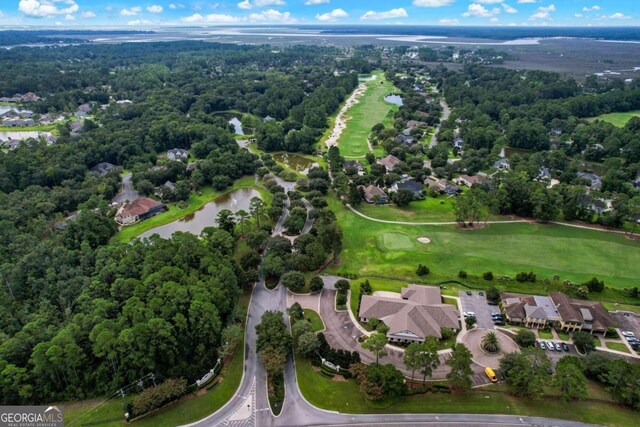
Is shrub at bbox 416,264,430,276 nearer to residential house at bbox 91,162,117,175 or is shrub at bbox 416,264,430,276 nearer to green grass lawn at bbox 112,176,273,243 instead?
green grass lawn at bbox 112,176,273,243

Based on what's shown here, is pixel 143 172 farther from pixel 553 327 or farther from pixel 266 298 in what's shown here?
pixel 553 327

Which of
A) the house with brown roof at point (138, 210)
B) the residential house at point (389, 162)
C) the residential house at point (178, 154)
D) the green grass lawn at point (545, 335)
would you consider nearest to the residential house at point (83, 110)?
the residential house at point (178, 154)

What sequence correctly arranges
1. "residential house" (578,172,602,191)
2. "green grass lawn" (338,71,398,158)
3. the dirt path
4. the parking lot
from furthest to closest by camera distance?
the dirt path
"green grass lawn" (338,71,398,158)
"residential house" (578,172,602,191)
the parking lot

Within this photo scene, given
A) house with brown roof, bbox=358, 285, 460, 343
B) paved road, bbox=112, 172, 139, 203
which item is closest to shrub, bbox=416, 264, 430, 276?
house with brown roof, bbox=358, 285, 460, 343

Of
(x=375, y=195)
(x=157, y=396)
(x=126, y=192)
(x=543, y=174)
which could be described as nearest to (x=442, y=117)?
(x=543, y=174)

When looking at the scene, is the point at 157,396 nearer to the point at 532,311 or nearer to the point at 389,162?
the point at 532,311

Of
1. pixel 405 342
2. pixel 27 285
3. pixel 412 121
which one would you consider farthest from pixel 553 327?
pixel 412 121

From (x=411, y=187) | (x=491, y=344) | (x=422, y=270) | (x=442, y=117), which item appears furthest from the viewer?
(x=442, y=117)
